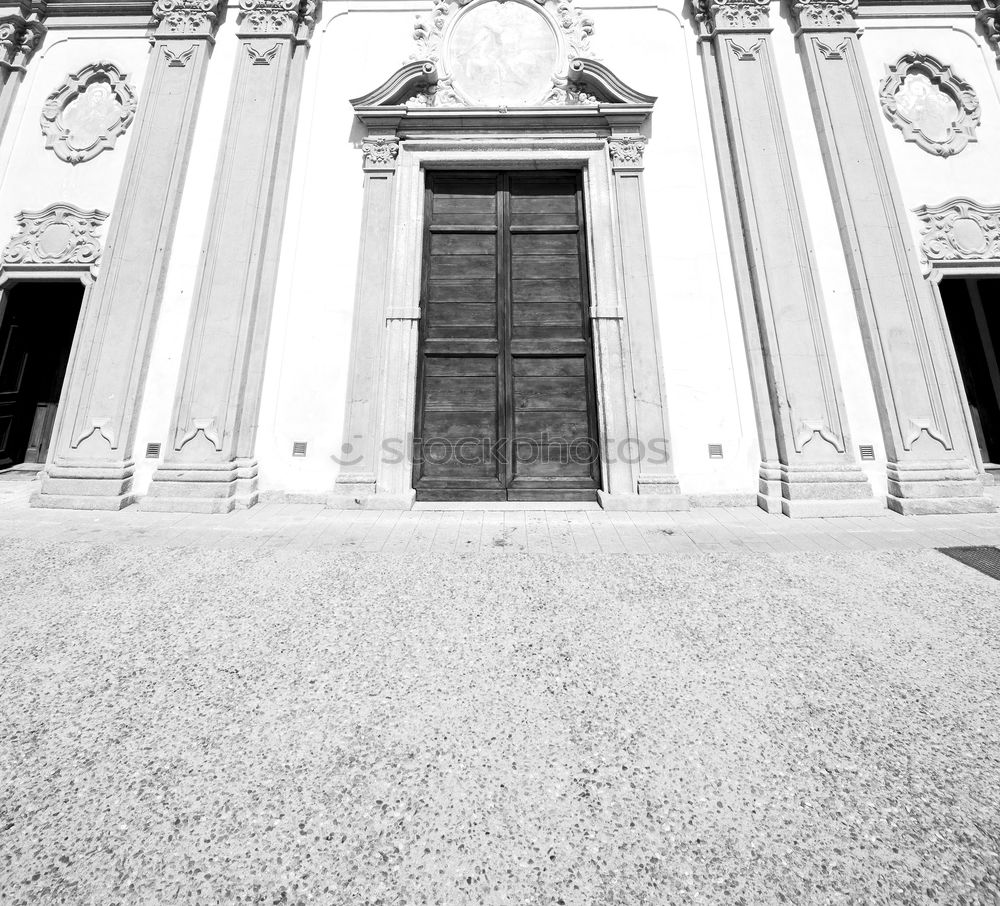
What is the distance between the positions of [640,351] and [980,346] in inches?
234

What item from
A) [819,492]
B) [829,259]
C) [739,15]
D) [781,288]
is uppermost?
[739,15]

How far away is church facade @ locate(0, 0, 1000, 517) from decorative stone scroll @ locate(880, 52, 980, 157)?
0.04m

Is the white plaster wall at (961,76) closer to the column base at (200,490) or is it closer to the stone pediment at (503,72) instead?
the stone pediment at (503,72)

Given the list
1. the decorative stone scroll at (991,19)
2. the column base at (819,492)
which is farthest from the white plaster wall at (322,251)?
the decorative stone scroll at (991,19)

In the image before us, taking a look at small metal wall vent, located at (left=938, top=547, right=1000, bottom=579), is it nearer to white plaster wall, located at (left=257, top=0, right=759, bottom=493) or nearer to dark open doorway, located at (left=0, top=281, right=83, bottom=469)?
white plaster wall, located at (left=257, top=0, right=759, bottom=493)

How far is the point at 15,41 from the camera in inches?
259

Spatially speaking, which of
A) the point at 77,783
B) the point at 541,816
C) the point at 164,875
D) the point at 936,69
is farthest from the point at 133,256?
the point at 936,69

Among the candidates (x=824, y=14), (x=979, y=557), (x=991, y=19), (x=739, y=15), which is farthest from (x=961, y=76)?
(x=979, y=557)

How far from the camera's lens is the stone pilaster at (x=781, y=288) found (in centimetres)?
499

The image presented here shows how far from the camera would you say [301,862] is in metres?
1.14

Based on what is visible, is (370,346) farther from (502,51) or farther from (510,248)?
(502,51)

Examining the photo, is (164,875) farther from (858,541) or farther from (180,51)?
(180,51)

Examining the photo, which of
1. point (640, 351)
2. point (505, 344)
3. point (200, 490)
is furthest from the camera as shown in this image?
point (505, 344)

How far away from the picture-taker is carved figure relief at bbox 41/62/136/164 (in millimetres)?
6184
